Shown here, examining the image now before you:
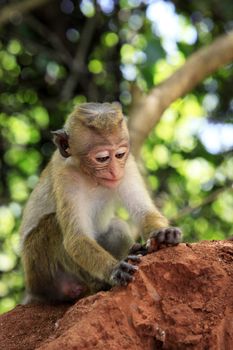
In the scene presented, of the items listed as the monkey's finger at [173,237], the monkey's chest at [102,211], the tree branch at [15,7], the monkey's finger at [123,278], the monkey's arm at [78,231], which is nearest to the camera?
the monkey's finger at [123,278]

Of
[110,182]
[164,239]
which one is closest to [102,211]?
[110,182]

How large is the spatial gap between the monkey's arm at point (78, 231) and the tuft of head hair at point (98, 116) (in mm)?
337

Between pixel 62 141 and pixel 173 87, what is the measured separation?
106 inches

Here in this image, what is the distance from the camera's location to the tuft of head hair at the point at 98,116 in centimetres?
387

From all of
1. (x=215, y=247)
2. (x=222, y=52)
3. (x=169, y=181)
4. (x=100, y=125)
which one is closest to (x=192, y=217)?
(x=169, y=181)

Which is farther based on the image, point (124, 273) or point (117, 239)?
point (117, 239)

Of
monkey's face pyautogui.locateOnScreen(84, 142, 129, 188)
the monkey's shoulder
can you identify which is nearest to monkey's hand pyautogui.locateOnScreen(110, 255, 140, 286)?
monkey's face pyautogui.locateOnScreen(84, 142, 129, 188)

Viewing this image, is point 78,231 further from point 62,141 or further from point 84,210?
point 62,141

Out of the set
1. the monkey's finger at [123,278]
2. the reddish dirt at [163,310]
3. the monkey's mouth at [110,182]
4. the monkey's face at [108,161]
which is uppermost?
the monkey's face at [108,161]

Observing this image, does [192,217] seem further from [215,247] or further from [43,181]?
[215,247]

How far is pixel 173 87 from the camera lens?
6.65 metres

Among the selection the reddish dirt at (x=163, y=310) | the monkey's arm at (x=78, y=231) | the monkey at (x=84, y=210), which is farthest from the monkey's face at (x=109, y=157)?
the reddish dirt at (x=163, y=310)

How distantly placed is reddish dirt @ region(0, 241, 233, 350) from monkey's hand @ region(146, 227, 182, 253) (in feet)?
0.20

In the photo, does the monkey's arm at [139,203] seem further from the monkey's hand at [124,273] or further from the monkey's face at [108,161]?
the monkey's hand at [124,273]
